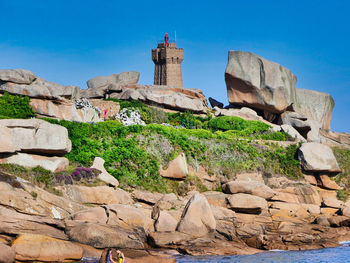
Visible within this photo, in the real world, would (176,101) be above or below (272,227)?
above

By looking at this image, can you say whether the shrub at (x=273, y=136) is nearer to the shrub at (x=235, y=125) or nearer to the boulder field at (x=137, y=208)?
the shrub at (x=235, y=125)

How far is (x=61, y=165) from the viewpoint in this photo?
20078 mm

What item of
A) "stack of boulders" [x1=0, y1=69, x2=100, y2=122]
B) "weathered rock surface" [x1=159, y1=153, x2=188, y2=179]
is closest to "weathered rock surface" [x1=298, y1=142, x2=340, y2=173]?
"weathered rock surface" [x1=159, y1=153, x2=188, y2=179]

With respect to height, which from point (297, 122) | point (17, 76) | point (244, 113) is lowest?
point (297, 122)

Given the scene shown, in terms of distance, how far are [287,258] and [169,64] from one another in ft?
152

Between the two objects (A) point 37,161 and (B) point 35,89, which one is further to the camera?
(B) point 35,89

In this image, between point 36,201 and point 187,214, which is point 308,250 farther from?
point 36,201

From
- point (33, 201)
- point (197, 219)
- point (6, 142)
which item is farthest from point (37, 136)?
point (197, 219)

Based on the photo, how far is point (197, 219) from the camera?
16.0 metres

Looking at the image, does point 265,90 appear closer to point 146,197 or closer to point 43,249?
point 146,197

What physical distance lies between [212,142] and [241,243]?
9.97 meters

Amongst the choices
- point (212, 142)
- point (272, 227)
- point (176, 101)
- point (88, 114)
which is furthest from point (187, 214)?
point (176, 101)

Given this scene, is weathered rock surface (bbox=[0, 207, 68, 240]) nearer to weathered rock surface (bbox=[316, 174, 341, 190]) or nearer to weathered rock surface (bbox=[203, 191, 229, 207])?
weathered rock surface (bbox=[203, 191, 229, 207])

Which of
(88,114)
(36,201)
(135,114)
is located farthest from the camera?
(135,114)
